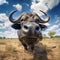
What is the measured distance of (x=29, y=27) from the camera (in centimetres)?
448

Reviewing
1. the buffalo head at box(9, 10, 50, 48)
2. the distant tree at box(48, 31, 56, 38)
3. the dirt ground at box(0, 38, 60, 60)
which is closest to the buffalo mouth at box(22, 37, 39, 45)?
the buffalo head at box(9, 10, 50, 48)

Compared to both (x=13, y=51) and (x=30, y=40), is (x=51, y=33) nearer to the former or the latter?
(x=30, y=40)

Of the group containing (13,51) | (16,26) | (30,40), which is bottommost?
(13,51)

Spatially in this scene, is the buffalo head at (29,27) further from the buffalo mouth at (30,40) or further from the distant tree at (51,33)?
the distant tree at (51,33)

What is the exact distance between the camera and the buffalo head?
14.8ft

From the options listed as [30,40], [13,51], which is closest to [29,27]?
[30,40]

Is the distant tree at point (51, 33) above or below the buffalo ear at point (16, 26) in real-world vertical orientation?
below

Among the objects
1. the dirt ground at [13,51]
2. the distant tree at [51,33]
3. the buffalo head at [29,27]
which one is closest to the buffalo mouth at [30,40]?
the buffalo head at [29,27]

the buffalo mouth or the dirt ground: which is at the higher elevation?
the buffalo mouth

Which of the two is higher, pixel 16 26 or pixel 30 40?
pixel 16 26

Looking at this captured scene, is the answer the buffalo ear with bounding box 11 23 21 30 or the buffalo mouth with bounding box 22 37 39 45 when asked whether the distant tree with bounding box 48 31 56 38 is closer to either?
the buffalo mouth with bounding box 22 37 39 45

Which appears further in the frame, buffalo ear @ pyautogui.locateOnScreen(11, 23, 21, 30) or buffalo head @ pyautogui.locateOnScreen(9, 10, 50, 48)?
buffalo ear @ pyautogui.locateOnScreen(11, 23, 21, 30)

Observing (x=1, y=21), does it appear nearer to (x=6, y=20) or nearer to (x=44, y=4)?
(x=6, y=20)

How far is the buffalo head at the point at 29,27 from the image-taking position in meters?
4.50
